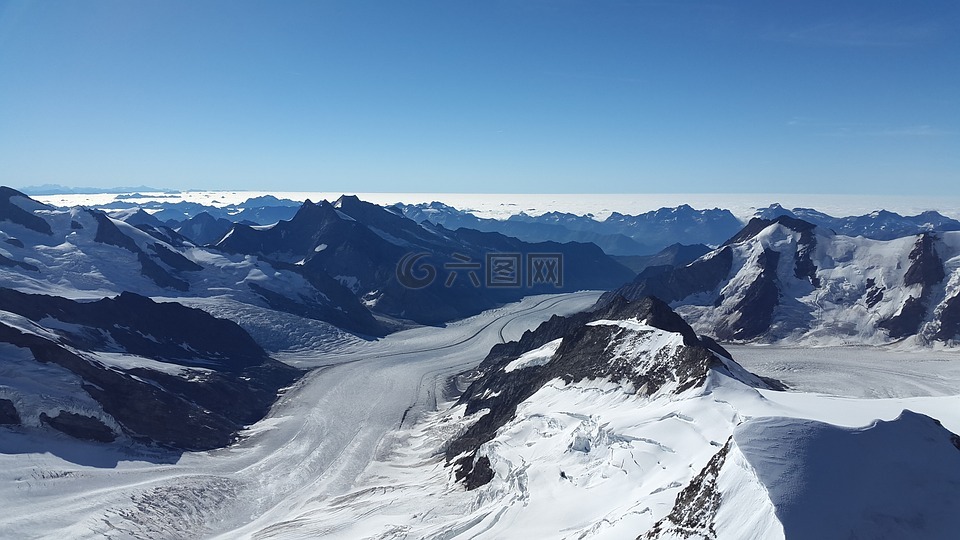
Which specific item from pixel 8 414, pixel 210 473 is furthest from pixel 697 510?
pixel 8 414

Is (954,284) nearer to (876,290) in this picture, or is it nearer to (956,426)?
(876,290)

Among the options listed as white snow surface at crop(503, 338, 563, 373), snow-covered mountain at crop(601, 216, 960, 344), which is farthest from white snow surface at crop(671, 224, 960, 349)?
white snow surface at crop(503, 338, 563, 373)

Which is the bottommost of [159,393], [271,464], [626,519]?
[271,464]

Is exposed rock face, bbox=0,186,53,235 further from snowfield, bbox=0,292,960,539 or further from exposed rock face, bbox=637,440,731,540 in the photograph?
exposed rock face, bbox=637,440,731,540

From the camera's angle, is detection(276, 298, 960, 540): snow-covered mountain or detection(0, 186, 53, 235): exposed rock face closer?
detection(276, 298, 960, 540): snow-covered mountain

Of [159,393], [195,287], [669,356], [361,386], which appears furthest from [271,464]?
[195,287]

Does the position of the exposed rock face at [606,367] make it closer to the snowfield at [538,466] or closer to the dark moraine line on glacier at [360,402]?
the snowfield at [538,466]

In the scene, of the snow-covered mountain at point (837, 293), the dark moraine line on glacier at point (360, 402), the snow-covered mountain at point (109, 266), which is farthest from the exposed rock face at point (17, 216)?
the snow-covered mountain at point (837, 293)
